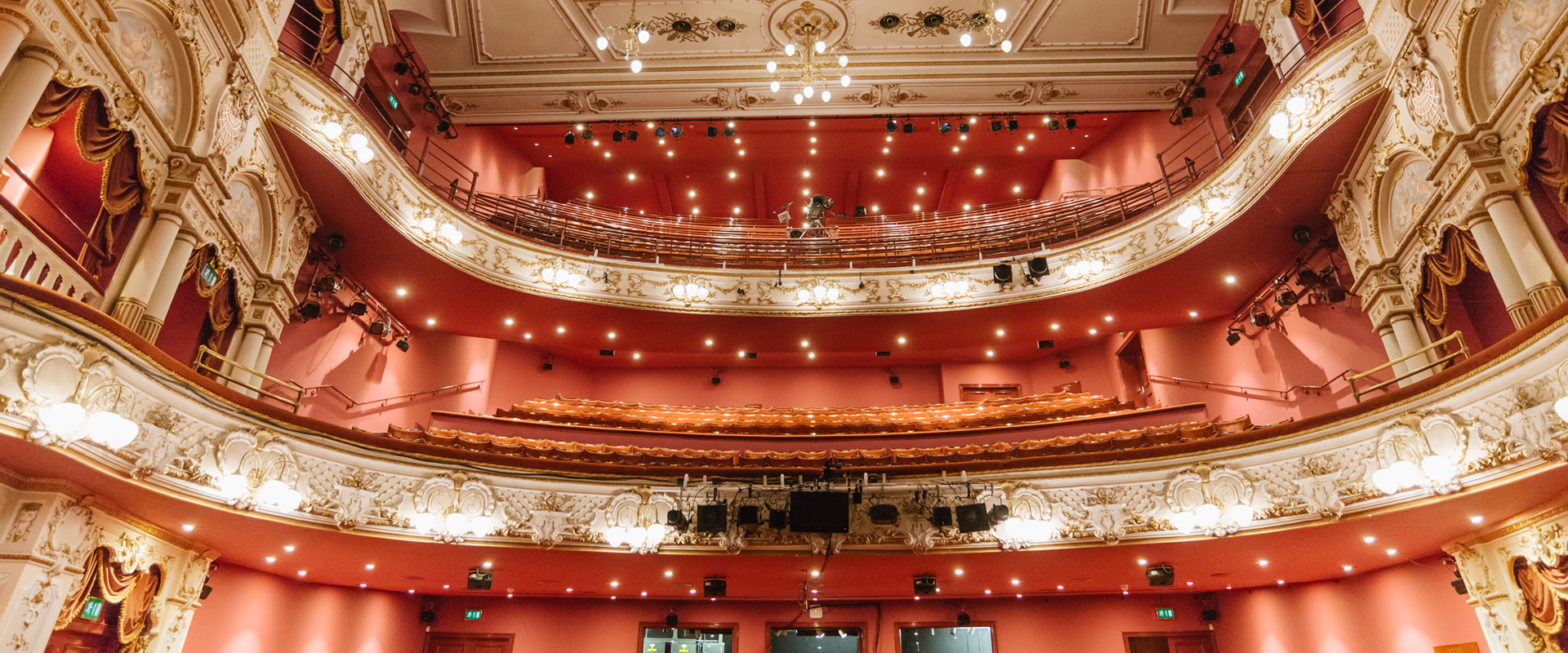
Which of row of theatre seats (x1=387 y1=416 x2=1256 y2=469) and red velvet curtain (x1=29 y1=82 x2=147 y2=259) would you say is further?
row of theatre seats (x1=387 y1=416 x2=1256 y2=469)

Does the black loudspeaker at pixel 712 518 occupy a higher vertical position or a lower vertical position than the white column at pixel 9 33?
lower

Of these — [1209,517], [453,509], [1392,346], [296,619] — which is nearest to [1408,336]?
[1392,346]

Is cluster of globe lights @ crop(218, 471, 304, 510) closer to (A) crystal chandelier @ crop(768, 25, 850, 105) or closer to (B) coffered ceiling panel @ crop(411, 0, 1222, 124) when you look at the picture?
(B) coffered ceiling panel @ crop(411, 0, 1222, 124)

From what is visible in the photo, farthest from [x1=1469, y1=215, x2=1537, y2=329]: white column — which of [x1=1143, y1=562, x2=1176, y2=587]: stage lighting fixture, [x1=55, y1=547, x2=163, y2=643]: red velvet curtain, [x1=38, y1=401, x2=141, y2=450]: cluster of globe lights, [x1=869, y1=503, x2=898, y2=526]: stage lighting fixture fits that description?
[x1=55, y1=547, x2=163, y2=643]: red velvet curtain

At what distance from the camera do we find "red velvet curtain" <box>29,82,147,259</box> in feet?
12.9

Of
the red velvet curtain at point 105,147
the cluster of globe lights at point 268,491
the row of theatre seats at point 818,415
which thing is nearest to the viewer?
the red velvet curtain at point 105,147

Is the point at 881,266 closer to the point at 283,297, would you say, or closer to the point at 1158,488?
the point at 1158,488

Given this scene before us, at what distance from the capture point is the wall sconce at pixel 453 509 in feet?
16.6

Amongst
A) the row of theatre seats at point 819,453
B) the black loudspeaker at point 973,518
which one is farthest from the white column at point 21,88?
the black loudspeaker at point 973,518

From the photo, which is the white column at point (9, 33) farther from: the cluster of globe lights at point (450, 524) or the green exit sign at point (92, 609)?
the cluster of globe lights at point (450, 524)

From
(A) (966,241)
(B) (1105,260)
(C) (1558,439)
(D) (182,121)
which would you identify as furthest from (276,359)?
(C) (1558,439)

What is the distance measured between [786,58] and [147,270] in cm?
668

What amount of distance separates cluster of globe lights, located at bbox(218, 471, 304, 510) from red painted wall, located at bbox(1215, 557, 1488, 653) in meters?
7.76

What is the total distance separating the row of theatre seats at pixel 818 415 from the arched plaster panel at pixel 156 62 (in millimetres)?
3627
